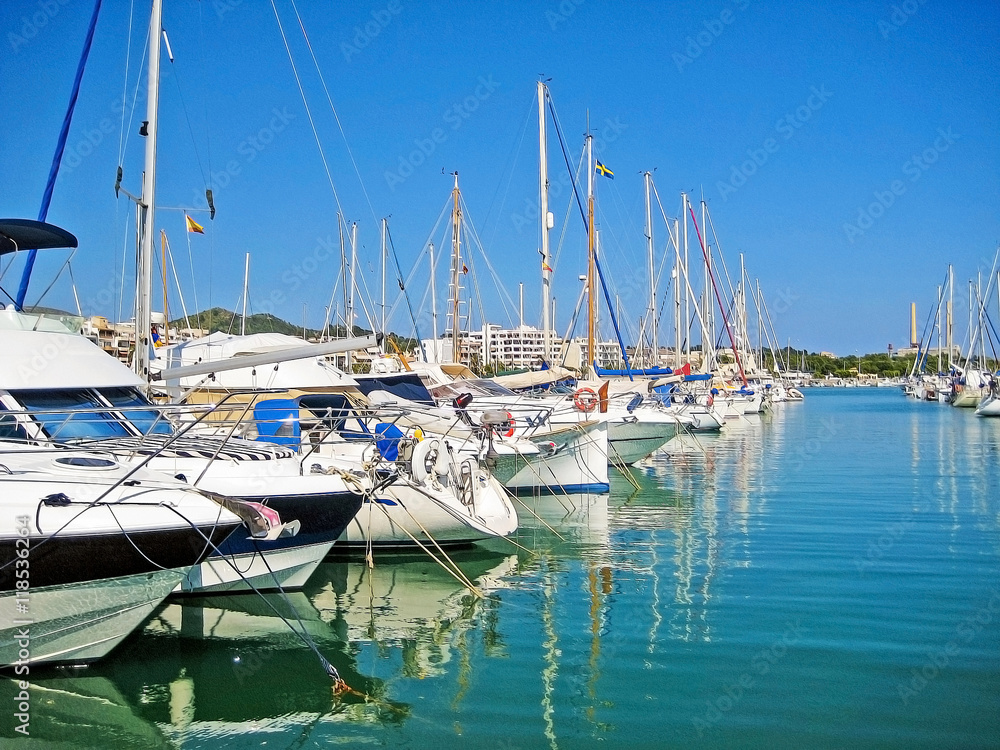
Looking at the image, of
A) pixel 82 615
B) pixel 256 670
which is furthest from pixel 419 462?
pixel 82 615

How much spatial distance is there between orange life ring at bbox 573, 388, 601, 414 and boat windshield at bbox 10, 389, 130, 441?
10.5m

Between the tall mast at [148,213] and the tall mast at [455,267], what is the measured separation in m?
18.0

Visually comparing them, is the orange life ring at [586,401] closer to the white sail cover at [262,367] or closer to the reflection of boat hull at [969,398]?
the white sail cover at [262,367]

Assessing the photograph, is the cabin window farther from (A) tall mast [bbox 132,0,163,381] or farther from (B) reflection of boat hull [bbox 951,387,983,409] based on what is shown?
(B) reflection of boat hull [bbox 951,387,983,409]

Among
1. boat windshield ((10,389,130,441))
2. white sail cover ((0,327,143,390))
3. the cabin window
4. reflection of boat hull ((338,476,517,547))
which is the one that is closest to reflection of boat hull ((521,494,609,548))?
reflection of boat hull ((338,476,517,547))

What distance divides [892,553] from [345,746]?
9.45 m

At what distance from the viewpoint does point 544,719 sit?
6.94 m

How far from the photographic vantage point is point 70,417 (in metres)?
9.65

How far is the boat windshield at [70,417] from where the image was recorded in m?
9.49

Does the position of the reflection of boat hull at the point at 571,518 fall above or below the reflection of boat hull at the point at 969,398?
below

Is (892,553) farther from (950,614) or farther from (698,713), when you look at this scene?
(698,713)

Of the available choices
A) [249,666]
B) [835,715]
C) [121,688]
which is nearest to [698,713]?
[835,715]

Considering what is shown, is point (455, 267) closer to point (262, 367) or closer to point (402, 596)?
point (262, 367)

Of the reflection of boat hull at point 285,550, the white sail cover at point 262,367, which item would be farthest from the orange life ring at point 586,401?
the reflection of boat hull at point 285,550
